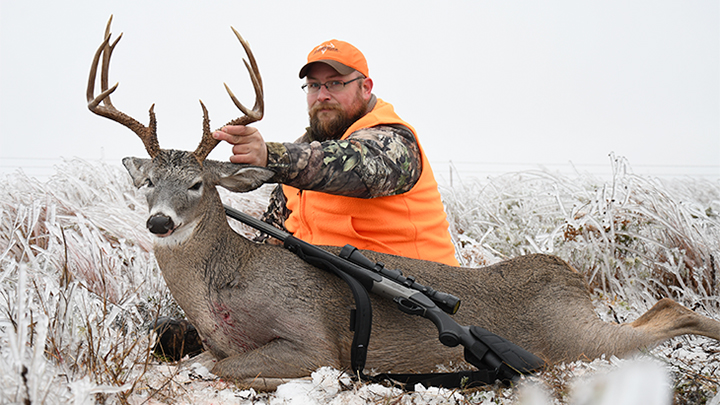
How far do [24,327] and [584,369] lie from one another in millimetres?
2451

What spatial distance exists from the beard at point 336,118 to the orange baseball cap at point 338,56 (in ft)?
0.82

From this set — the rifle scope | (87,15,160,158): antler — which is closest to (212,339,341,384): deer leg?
the rifle scope

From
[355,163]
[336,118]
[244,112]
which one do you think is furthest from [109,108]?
[336,118]

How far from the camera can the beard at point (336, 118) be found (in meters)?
4.30

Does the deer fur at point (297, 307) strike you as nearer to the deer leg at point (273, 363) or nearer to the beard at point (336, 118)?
the deer leg at point (273, 363)

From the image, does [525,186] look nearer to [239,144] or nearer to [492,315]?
[492,315]

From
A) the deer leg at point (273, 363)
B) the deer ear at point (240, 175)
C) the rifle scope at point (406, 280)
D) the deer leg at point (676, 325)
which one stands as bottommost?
the deer leg at point (273, 363)

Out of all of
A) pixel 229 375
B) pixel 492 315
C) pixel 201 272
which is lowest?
pixel 229 375

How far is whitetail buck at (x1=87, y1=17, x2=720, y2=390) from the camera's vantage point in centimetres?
280

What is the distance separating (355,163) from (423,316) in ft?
3.25

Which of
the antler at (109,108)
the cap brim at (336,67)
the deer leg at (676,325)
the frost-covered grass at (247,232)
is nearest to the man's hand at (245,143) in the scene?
the antler at (109,108)

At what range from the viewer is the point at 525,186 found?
333 inches

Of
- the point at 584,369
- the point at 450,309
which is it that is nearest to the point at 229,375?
the point at 450,309

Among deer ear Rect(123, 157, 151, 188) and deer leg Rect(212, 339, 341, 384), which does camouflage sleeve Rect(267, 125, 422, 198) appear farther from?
deer leg Rect(212, 339, 341, 384)
